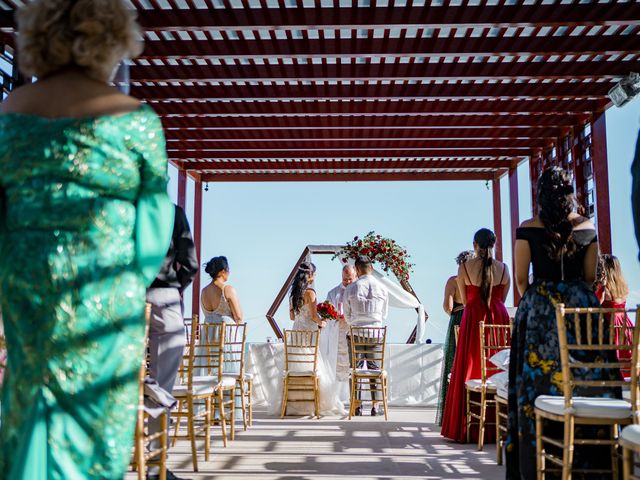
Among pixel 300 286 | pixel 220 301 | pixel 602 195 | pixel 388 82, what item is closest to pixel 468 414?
pixel 220 301

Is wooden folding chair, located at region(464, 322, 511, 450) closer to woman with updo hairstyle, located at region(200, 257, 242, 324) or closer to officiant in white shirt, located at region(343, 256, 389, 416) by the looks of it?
officiant in white shirt, located at region(343, 256, 389, 416)

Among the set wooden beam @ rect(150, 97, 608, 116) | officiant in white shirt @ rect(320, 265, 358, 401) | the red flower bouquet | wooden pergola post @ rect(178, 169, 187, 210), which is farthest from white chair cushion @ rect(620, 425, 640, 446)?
wooden pergola post @ rect(178, 169, 187, 210)

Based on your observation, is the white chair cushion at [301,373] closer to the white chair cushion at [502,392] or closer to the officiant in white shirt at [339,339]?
the officiant in white shirt at [339,339]

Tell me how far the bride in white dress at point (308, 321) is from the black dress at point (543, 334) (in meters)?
5.03

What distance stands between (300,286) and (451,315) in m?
2.27

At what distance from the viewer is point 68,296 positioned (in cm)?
190

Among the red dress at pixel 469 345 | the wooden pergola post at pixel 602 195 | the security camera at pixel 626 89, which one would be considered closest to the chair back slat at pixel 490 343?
the red dress at pixel 469 345

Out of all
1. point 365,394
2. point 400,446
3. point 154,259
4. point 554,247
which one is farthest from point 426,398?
point 154,259

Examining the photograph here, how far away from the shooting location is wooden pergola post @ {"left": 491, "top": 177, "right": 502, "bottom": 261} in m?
12.9

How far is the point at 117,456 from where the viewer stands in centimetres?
195

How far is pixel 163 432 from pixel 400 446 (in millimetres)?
2958

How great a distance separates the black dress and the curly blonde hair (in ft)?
8.47

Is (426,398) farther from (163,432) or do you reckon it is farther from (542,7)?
(163,432)

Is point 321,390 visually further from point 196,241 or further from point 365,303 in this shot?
point 196,241
